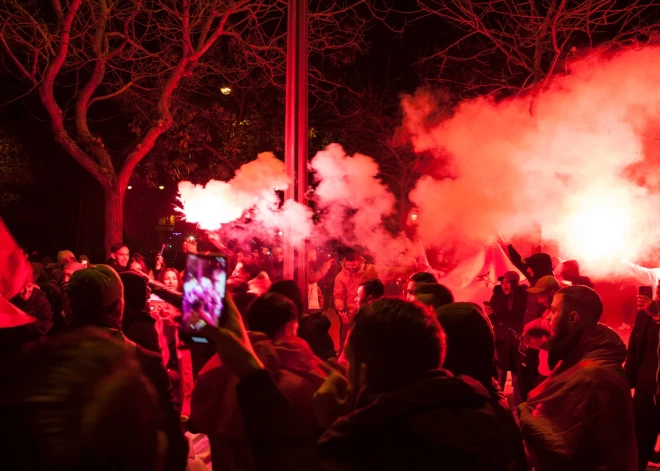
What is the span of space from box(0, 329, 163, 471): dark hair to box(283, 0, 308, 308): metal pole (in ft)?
14.3

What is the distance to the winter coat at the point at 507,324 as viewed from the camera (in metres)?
7.09

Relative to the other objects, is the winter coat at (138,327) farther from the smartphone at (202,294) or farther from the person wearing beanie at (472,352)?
the smartphone at (202,294)

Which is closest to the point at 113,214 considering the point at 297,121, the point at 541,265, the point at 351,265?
the point at 351,265

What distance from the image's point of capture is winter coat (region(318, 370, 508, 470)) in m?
1.77

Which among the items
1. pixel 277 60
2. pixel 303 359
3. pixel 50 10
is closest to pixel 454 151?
pixel 277 60

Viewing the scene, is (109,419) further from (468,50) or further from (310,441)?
(468,50)

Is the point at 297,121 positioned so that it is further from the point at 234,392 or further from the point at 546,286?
the point at 234,392

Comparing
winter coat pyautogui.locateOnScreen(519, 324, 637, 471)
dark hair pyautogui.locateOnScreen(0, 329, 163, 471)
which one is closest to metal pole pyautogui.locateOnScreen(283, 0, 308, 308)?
winter coat pyautogui.locateOnScreen(519, 324, 637, 471)

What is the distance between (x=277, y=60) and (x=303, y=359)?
12.8 m

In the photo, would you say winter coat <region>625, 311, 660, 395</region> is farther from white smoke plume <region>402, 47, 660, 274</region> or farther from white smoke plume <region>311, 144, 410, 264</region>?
white smoke plume <region>311, 144, 410, 264</region>

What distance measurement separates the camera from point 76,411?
1700 mm

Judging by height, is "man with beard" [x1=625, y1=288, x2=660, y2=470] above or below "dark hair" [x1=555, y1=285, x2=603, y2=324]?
below

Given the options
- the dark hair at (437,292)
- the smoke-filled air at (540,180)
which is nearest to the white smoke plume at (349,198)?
the smoke-filled air at (540,180)

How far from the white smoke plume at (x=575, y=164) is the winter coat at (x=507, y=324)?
2429mm
